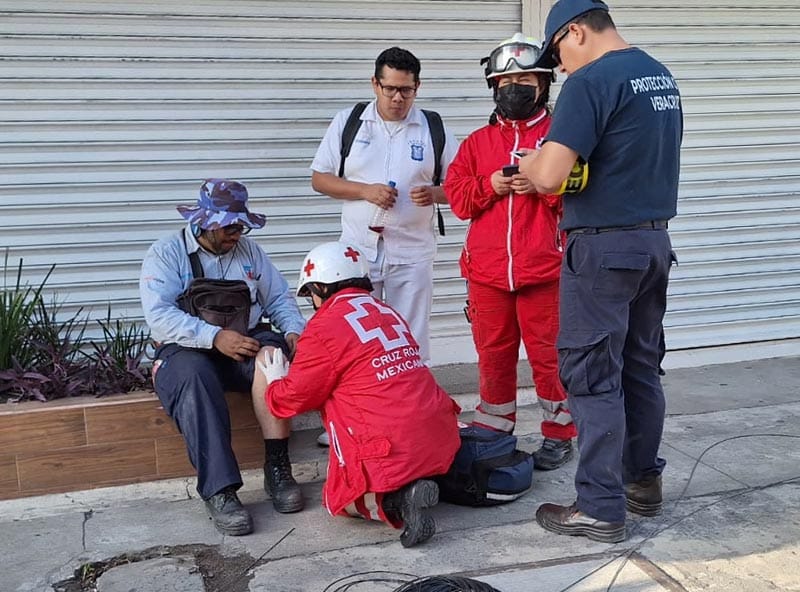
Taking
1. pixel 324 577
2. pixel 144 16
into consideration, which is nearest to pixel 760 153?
pixel 144 16

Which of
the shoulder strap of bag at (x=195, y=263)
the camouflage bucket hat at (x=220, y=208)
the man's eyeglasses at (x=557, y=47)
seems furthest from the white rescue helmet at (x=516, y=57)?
the shoulder strap of bag at (x=195, y=263)

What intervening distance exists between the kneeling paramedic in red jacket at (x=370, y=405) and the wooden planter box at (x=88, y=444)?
0.81m

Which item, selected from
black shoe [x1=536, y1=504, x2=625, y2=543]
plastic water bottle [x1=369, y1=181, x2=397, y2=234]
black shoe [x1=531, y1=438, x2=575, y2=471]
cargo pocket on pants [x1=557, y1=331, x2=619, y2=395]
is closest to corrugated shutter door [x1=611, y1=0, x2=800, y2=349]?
black shoe [x1=531, y1=438, x2=575, y2=471]

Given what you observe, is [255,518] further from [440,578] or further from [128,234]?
[128,234]

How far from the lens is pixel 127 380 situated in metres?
4.49

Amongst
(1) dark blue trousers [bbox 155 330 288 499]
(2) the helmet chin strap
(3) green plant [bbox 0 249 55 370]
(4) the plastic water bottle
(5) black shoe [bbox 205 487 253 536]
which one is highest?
(4) the plastic water bottle

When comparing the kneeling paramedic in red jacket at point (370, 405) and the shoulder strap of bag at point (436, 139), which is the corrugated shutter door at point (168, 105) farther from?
the kneeling paramedic in red jacket at point (370, 405)

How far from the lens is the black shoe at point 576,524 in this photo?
3.67m

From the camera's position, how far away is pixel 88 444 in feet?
14.0

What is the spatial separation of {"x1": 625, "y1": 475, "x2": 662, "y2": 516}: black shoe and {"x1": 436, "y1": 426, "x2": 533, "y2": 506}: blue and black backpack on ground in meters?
0.48

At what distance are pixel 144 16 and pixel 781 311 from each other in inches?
185

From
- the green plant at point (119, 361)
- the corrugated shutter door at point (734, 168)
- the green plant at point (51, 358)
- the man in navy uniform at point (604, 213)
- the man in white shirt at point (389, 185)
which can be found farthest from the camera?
the corrugated shutter door at point (734, 168)

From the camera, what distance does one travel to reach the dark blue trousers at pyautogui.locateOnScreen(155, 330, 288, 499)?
12.8ft

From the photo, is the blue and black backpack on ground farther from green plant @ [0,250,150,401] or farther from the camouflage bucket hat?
green plant @ [0,250,150,401]
